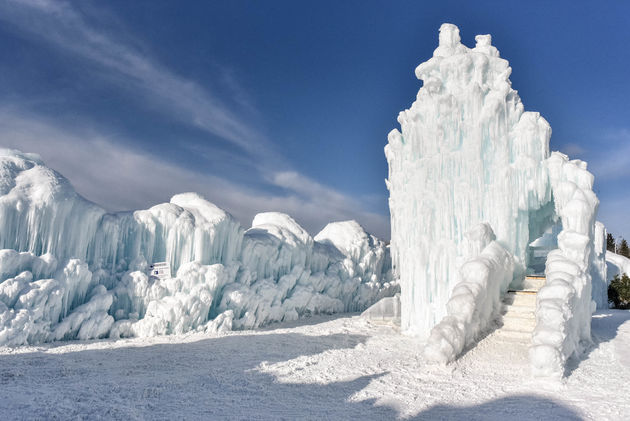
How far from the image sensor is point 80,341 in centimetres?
1075

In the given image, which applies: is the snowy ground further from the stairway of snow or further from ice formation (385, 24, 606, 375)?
ice formation (385, 24, 606, 375)

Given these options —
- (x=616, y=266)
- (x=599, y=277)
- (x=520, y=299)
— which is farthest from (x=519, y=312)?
(x=616, y=266)

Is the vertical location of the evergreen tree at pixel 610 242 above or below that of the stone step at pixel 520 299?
above

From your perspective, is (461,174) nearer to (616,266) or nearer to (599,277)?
(599,277)

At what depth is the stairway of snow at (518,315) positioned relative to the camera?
9781mm

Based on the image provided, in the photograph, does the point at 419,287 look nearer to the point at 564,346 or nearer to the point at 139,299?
the point at 564,346

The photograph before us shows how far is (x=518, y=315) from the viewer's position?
1052 centimetres

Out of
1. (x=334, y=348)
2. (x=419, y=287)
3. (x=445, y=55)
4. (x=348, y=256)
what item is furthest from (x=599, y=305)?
(x=334, y=348)

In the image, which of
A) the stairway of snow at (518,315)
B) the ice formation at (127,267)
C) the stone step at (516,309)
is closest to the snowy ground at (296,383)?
the stairway of snow at (518,315)

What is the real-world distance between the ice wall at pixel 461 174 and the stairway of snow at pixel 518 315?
1404 mm

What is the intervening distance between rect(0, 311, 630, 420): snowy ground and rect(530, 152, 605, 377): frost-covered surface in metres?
0.43

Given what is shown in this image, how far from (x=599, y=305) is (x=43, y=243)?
25403 millimetres

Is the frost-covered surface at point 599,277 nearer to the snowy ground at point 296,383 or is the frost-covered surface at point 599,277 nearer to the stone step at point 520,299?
the snowy ground at point 296,383

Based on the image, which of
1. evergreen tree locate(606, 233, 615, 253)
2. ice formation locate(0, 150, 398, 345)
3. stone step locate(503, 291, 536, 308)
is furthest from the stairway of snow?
evergreen tree locate(606, 233, 615, 253)
